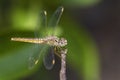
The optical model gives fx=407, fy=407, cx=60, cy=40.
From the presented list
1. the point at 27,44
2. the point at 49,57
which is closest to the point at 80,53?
the point at 27,44

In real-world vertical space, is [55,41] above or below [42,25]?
below

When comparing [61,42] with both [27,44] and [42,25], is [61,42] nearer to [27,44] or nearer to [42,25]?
[42,25]

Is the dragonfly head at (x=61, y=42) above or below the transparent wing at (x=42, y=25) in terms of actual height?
below

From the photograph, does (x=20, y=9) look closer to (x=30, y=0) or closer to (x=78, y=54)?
(x=30, y=0)

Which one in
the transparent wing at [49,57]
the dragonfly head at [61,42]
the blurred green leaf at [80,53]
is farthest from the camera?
the blurred green leaf at [80,53]

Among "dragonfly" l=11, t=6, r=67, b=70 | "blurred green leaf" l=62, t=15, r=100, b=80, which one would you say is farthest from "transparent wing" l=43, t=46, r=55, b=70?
"blurred green leaf" l=62, t=15, r=100, b=80

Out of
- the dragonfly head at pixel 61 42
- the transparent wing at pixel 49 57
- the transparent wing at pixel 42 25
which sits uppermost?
the transparent wing at pixel 42 25

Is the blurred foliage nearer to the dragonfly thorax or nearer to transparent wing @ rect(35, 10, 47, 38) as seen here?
transparent wing @ rect(35, 10, 47, 38)

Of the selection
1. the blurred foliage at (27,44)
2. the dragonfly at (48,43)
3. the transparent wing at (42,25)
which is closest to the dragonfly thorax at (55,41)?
the dragonfly at (48,43)

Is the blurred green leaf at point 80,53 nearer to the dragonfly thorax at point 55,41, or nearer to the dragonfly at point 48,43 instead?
the dragonfly at point 48,43

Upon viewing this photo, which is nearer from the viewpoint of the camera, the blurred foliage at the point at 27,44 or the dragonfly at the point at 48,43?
the dragonfly at the point at 48,43
